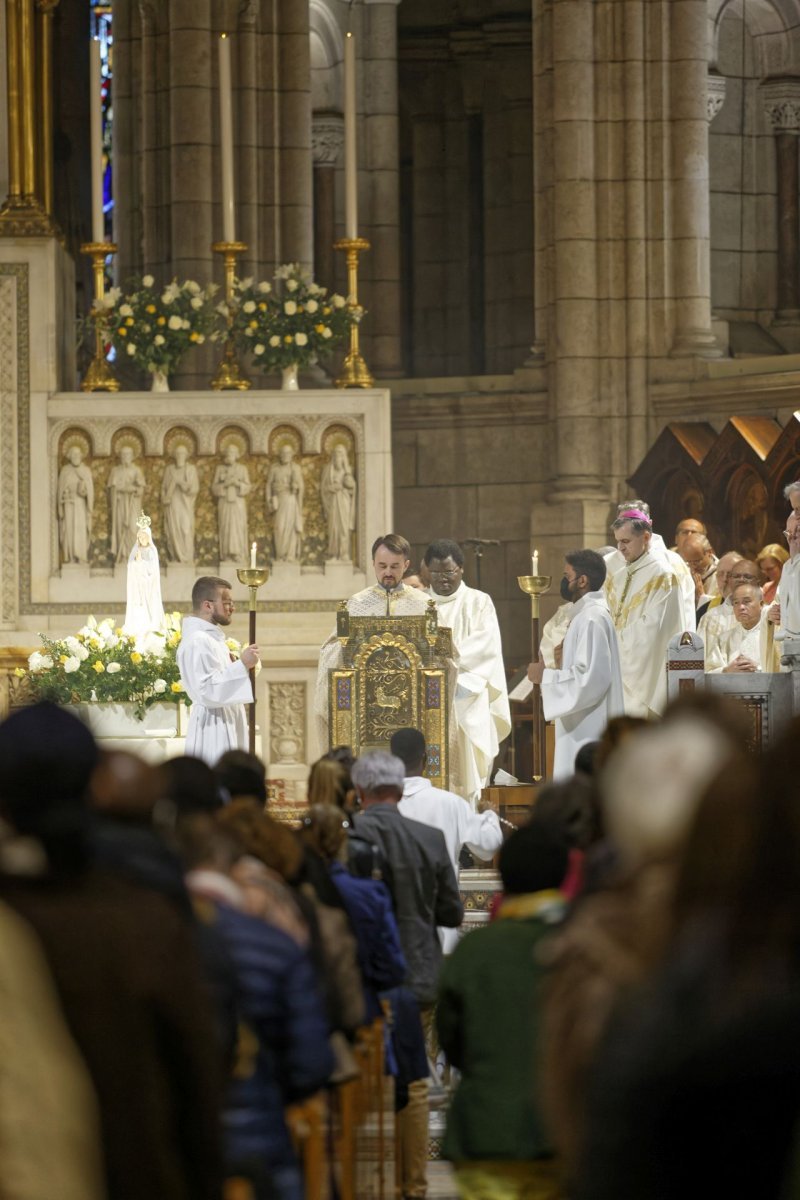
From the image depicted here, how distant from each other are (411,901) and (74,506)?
7.59m

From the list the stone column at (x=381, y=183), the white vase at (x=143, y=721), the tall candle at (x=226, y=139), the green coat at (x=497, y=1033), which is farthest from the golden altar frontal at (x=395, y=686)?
the stone column at (x=381, y=183)

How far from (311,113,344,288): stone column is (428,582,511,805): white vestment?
819 cm

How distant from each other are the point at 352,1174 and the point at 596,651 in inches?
201

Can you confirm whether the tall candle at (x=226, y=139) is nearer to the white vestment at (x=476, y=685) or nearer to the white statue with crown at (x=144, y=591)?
the white statue with crown at (x=144, y=591)

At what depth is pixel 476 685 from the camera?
457 inches

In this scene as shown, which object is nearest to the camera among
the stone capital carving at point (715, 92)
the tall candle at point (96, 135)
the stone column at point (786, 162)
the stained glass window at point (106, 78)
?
the tall candle at point (96, 135)

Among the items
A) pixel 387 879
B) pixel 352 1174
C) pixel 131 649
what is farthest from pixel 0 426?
pixel 352 1174

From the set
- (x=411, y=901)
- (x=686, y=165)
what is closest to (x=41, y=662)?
(x=411, y=901)

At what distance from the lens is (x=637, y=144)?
16.6 metres

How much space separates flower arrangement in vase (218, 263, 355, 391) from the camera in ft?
45.5

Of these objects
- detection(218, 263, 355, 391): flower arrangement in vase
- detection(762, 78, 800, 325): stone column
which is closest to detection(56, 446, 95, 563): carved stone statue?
detection(218, 263, 355, 391): flower arrangement in vase

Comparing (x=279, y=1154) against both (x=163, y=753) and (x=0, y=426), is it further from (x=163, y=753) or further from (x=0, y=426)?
(x=0, y=426)

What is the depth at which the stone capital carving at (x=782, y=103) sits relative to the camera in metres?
19.9

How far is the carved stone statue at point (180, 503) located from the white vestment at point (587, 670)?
12.5 feet
